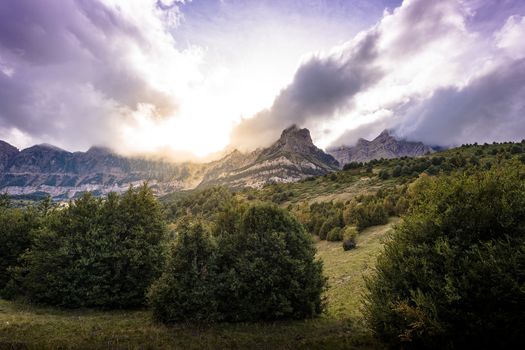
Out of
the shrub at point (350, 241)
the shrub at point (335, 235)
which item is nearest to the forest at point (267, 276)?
the shrub at point (350, 241)

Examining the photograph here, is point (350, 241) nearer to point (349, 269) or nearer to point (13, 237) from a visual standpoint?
point (349, 269)

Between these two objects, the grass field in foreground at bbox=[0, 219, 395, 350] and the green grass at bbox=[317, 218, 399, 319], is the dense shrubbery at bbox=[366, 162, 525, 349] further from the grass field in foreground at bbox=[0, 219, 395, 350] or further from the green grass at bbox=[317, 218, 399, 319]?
the grass field in foreground at bbox=[0, 219, 395, 350]

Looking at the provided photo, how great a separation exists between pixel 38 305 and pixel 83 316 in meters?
6.19

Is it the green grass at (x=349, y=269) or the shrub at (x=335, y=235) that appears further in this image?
the shrub at (x=335, y=235)

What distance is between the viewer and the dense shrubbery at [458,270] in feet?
40.2

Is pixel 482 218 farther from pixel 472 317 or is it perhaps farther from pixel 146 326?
pixel 146 326

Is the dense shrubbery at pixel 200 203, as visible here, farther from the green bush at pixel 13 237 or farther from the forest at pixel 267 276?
the forest at pixel 267 276

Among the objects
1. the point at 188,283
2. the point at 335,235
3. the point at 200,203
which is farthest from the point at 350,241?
the point at 200,203

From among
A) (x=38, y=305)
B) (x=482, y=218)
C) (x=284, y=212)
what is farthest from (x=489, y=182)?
(x=38, y=305)

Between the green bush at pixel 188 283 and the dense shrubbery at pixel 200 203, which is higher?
the dense shrubbery at pixel 200 203

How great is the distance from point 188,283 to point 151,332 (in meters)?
3.41

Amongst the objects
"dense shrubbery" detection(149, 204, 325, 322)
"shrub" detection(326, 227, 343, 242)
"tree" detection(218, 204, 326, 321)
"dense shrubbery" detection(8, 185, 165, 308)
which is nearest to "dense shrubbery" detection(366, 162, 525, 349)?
"tree" detection(218, 204, 326, 321)

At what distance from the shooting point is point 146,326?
62.4ft

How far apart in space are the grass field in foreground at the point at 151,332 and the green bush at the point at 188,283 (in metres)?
0.83
